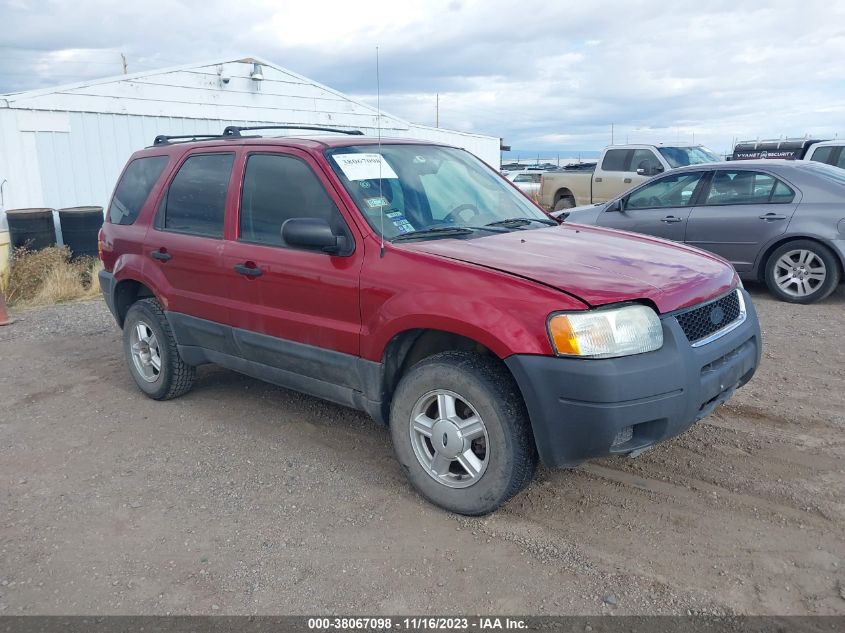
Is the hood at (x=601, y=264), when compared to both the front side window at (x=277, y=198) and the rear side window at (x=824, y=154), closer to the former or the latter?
the front side window at (x=277, y=198)

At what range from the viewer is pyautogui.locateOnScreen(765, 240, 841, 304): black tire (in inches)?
302

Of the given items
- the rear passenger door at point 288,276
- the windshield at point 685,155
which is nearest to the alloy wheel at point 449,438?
the rear passenger door at point 288,276

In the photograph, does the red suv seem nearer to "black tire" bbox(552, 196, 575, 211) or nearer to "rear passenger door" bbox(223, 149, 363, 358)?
"rear passenger door" bbox(223, 149, 363, 358)

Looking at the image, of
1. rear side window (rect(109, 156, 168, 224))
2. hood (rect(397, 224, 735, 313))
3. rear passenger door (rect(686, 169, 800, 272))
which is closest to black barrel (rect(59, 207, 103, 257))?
rear side window (rect(109, 156, 168, 224))

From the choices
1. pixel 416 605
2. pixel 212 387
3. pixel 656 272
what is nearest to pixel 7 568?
pixel 416 605

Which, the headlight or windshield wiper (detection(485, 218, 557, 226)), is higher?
windshield wiper (detection(485, 218, 557, 226))

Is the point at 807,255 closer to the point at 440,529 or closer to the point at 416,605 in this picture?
the point at 440,529

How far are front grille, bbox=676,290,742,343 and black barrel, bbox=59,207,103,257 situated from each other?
978 cm

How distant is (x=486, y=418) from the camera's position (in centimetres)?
328

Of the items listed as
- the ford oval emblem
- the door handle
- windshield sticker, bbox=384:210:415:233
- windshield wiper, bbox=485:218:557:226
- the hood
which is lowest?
the ford oval emblem

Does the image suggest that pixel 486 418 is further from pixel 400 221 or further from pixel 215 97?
pixel 215 97

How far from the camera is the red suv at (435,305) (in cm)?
310

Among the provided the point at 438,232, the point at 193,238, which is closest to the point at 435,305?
the point at 438,232

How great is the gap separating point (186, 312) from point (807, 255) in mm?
6528
